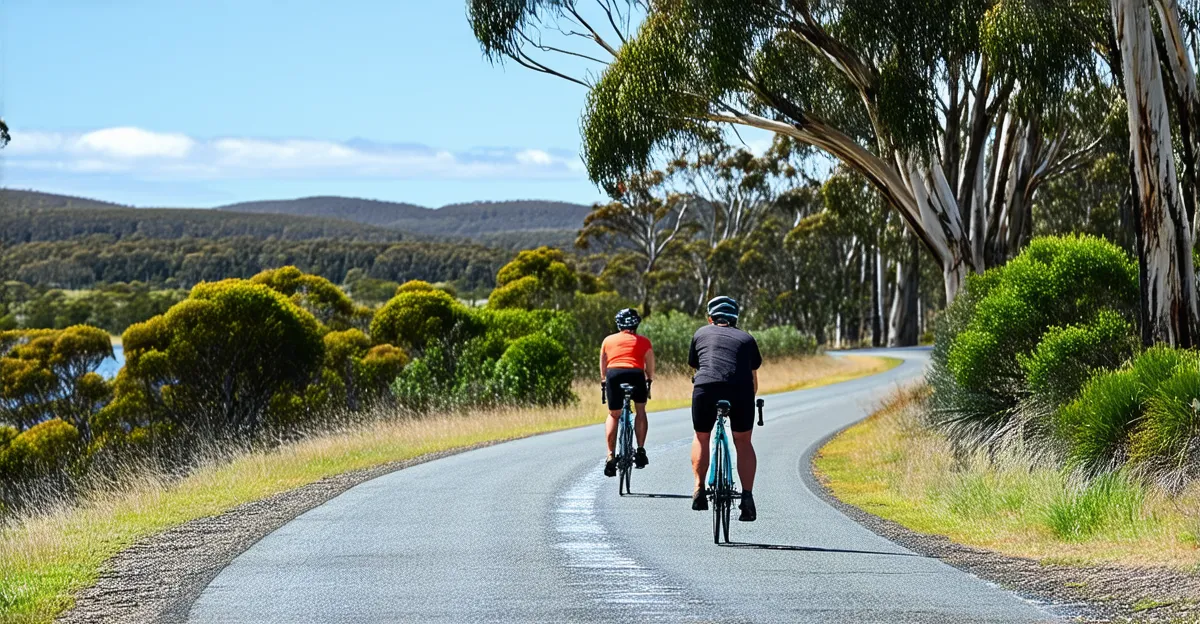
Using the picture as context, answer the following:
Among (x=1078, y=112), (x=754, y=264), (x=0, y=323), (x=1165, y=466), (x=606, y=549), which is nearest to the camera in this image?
(x=606, y=549)

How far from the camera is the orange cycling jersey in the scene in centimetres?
1390

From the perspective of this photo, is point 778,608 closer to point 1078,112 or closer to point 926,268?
point 1078,112

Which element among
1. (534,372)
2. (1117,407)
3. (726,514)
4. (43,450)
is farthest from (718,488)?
(43,450)

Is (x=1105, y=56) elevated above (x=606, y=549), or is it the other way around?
(x=1105, y=56)

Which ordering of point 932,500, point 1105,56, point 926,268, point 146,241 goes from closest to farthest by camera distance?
point 932,500 → point 1105,56 → point 926,268 → point 146,241

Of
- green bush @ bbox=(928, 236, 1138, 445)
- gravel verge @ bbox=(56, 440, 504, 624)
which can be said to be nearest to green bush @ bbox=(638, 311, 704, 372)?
green bush @ bbox=(928, 236, 1138, 445)

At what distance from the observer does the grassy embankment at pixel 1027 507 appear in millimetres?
9984

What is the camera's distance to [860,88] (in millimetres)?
22547

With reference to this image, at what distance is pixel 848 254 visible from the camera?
242 feet

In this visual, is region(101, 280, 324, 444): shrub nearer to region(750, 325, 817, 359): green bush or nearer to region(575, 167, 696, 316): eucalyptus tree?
region(750, 325, 817, 359): green bush

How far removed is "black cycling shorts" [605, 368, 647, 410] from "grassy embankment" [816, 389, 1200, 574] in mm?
2476

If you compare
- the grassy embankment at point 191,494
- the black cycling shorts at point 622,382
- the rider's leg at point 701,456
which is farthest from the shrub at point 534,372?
the rider's leg at point 701,456

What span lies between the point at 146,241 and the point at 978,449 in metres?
111

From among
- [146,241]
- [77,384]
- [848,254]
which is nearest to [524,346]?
[77,384]
